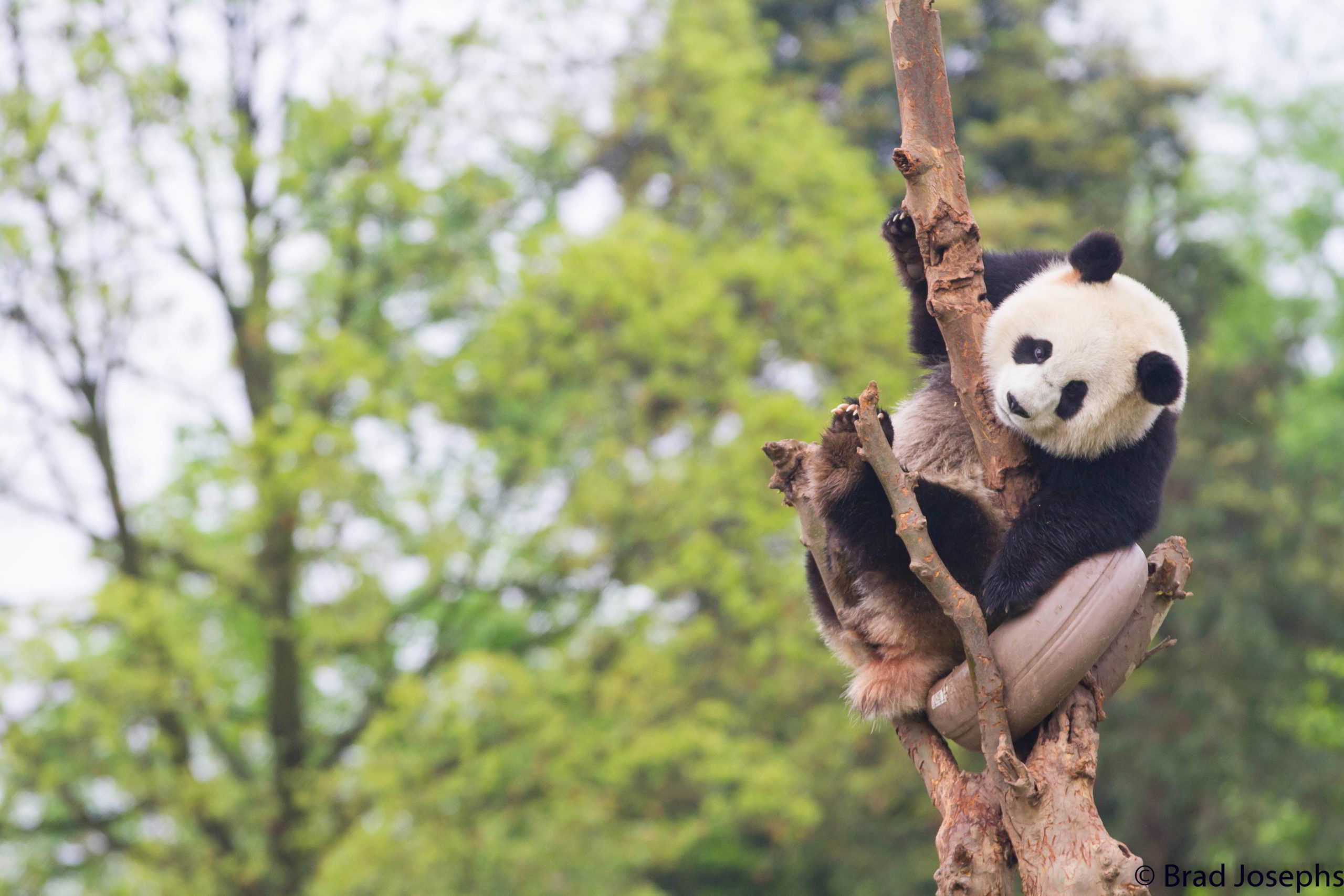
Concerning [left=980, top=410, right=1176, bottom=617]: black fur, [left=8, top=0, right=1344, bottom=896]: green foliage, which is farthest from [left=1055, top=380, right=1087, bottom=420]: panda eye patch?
[left=8, top=0, right=1344, bottom=896]: green foliage

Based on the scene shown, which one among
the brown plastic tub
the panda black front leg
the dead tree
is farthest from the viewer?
the panda black front leg

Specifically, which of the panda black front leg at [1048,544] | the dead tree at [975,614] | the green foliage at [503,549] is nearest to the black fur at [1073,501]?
the panda black front leg at [1048,544]

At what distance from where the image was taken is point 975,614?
9.27ft

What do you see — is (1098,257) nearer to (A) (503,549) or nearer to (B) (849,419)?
(B) (849,419)

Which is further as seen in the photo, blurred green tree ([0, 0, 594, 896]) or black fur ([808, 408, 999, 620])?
blurred green tree ([0, 0, 594, 896])

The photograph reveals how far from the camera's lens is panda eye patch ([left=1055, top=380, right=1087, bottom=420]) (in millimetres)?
3156

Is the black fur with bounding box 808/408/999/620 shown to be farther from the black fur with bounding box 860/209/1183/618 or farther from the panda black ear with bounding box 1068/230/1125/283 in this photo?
the panda black ear with bounding box 1068/230/1125/283

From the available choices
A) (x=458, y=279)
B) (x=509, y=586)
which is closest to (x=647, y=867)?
(x=509, y=586)

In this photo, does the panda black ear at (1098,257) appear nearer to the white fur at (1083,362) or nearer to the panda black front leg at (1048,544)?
the white fur at (1083,362)

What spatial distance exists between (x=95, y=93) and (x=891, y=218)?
28.7 feet

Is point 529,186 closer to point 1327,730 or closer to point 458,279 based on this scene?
point 458,279

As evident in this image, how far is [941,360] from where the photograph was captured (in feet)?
12.9

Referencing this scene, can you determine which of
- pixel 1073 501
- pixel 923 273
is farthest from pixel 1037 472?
pixel 923 273

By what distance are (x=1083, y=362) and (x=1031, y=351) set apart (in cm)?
14
